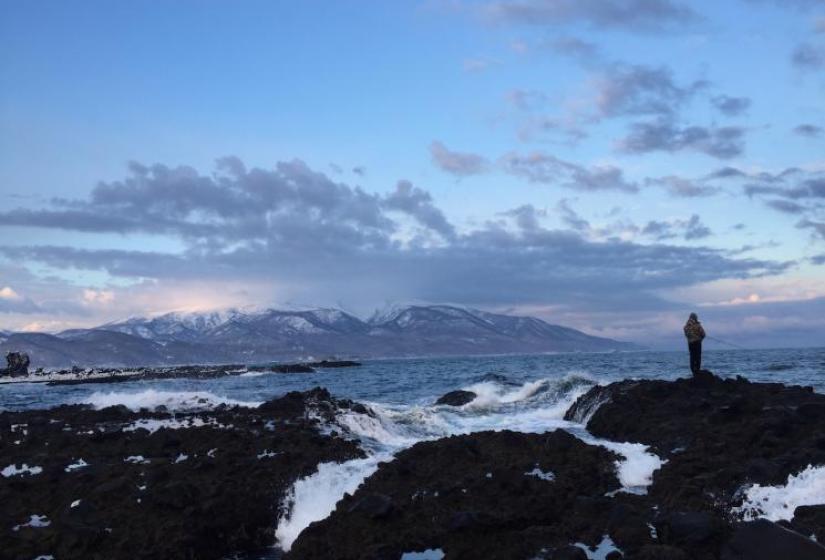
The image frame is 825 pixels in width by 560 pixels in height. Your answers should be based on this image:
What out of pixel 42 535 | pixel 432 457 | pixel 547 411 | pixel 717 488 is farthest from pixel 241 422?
pixel 717 488

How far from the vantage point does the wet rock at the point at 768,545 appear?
8719mm

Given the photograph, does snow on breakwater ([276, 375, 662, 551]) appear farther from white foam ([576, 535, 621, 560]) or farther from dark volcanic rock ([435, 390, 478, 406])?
white foam ([576, 535, 621, 560])

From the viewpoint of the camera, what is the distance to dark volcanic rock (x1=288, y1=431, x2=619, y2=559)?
11.4 metres

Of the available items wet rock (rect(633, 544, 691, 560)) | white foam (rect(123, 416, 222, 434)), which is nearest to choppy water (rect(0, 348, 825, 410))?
white foam (rect(123, 416, 222, 434))

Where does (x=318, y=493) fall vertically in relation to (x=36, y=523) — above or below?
above

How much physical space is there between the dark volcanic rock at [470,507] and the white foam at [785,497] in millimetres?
2653

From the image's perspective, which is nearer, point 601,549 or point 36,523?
point 601,549

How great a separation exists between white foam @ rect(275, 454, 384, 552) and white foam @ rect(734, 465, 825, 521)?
8.46 metres

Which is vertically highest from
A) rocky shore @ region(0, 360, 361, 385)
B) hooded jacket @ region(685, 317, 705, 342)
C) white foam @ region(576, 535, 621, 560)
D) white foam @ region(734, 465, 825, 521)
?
hooded jacket @ region(685, 317, 705, 342)

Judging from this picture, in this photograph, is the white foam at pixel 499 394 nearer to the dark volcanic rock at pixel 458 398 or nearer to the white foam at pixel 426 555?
the dark volcanic rock at pixel 458 398

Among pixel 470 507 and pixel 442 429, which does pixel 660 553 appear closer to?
pixel 470 507

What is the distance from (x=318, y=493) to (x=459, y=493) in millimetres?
3949

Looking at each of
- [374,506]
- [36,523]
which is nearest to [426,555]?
[374,506]

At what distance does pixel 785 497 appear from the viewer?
12180 millimetres
